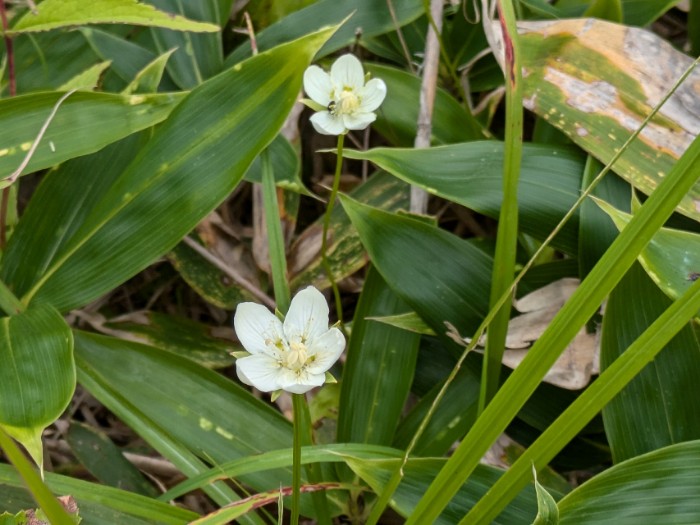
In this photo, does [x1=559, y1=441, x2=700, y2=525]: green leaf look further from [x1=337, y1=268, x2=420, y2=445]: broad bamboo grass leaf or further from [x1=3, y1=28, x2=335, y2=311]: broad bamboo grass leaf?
[x1=3, y1=28, x2=335, y2=311]: broad bamboo grass leaf

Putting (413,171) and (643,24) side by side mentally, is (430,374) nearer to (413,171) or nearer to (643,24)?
(413,171)

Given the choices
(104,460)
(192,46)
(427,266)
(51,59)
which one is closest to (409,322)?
(427,266)

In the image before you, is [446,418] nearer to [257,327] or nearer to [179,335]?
[257,327]

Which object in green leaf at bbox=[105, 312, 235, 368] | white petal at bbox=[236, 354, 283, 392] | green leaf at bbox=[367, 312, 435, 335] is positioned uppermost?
white petal at bbox=[236, 354, 283, 392]

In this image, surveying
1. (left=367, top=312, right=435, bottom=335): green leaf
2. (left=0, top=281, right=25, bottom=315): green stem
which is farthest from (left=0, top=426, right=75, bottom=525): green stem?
(left=367, top=312, right=435, bottom=335): green leaf

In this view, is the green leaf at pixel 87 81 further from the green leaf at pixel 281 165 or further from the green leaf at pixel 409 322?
the green leaf at pixel 409 322

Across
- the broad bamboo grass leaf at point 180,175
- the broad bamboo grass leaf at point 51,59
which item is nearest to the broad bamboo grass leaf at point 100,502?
the broad bamboo grass leaf at point 180,175
